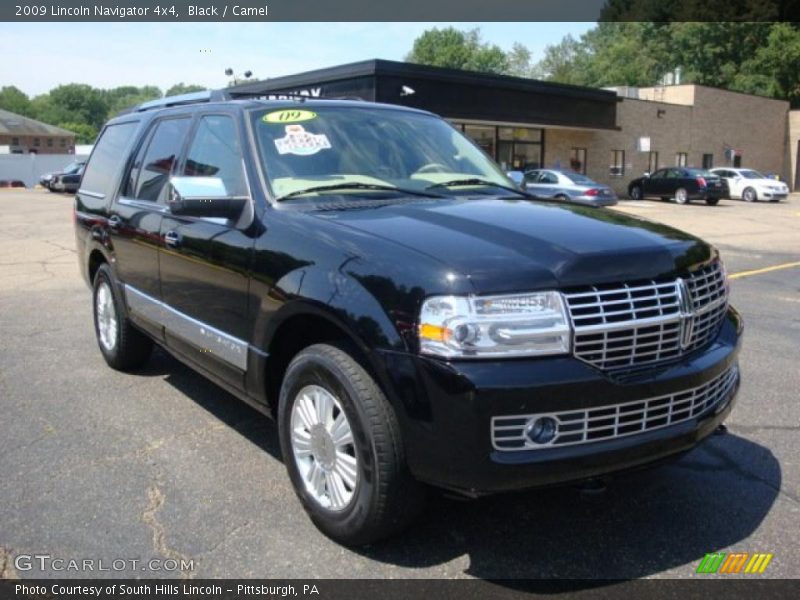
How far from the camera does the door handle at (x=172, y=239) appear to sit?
14.4ft

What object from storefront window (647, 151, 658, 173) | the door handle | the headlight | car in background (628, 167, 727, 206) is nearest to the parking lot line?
the door handle

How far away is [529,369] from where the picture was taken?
2.71 meters

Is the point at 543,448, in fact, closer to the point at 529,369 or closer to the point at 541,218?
the point at 529,369

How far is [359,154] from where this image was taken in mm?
4160

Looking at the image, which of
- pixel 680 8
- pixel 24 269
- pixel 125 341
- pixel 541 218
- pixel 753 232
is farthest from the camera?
pixel 680 8

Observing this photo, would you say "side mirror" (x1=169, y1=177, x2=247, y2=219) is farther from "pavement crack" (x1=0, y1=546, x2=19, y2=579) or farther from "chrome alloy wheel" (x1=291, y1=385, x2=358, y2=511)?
"pavement crack" (x1=0, y1=546, x2=19, y2=579)

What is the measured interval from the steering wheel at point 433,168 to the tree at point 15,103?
164 m

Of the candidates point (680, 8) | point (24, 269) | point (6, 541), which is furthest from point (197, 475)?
point (680, 8)

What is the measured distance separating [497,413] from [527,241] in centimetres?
76

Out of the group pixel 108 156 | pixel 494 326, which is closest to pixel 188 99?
pixel 108 156

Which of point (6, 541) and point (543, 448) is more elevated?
point (543, 448)

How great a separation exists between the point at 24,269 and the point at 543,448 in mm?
11032

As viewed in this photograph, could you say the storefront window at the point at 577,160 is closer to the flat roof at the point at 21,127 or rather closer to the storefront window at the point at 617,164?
the storefront window at the point at 617,164

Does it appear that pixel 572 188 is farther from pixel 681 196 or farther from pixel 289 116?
pixel 289 116
